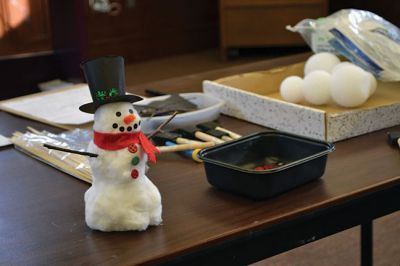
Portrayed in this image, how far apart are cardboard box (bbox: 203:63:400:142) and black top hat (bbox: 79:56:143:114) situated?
1.36ft

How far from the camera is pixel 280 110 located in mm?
1145

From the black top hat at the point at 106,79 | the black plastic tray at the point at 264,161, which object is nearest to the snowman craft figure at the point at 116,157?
the black top hat at the point at 106,79

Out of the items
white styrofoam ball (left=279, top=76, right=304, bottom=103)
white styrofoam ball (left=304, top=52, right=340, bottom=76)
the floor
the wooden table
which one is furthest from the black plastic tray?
the floor

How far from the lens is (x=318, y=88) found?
1180 mm

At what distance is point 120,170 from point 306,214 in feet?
0.79

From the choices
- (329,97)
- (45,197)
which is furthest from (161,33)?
(45,197)

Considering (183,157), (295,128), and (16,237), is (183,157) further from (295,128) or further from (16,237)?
(16,237)

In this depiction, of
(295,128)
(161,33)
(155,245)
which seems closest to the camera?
(155,245)

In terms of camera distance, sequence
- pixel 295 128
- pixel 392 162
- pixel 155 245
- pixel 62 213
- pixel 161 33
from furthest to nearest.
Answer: pixel 161 33, pixel 295 128, pixel 392 162, pixel 62 213, pixel 155 245

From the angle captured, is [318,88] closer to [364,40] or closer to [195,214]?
[364,40]

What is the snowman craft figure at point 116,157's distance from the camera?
764mm

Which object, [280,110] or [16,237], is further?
[280,110]

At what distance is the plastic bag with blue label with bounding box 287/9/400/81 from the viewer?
123 centimetres

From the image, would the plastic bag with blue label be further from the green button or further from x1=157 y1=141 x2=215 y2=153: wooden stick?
the green button
